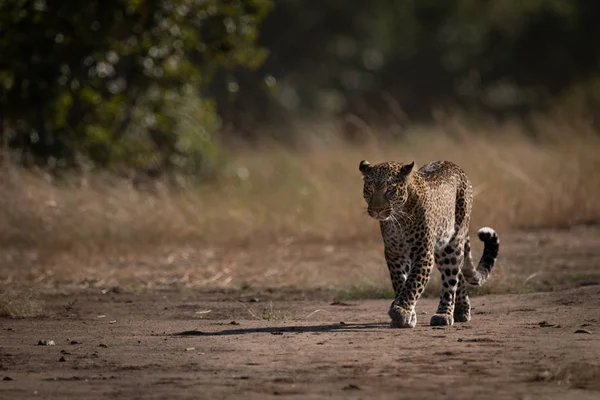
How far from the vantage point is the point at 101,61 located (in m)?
17.9

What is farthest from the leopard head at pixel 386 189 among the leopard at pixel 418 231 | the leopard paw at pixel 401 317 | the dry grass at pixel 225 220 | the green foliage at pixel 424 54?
the green foliage at pixel 424 54

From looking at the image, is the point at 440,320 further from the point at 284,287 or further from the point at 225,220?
the point at 225,220

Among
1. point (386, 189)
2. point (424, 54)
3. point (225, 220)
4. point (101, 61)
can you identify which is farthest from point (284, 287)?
point (424, 54)

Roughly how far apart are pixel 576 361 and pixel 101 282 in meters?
6.27

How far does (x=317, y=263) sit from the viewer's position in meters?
14.1

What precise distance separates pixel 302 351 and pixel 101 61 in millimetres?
10258

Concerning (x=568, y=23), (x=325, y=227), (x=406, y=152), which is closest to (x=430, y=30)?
(x=568, y=23)

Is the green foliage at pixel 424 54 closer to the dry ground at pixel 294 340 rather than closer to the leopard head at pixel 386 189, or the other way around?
the dry ground at pixel 294 340

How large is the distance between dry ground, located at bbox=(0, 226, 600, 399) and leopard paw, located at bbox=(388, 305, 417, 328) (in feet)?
0.36

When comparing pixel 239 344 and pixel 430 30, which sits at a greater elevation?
pixel 430 30

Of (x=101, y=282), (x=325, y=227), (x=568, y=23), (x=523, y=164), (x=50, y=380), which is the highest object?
(x=568, y=23)

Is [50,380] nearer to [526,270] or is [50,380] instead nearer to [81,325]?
[81,325]

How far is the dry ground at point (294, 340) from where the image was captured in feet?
24.1

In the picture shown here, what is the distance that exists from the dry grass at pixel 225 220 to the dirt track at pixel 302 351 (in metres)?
1.68
